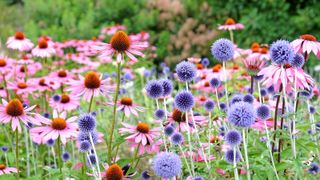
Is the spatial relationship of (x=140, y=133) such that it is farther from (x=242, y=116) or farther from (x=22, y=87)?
(x=22, y=87)

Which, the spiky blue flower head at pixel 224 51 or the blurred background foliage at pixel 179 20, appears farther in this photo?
the blurred background foliage at pixel 179 20

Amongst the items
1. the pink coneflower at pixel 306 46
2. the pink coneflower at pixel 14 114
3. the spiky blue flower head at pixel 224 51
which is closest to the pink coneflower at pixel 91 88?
the pink coneflower at pixel 14 114

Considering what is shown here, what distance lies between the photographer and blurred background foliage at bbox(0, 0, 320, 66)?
24.9ft

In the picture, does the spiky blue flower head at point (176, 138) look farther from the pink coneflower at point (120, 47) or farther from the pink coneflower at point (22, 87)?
the pink coneflower at point (22, 87)

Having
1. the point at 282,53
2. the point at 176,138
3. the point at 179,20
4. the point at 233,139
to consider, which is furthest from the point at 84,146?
the point at 179,20

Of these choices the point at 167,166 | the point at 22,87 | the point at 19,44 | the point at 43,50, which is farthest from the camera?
the point at 43,50

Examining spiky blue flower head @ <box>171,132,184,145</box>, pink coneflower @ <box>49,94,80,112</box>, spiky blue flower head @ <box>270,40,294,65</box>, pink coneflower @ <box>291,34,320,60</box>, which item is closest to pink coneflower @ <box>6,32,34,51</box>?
pink coneflower @ <box>49,94,80,112</box>

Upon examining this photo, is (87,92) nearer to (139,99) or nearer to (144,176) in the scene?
(144,176)

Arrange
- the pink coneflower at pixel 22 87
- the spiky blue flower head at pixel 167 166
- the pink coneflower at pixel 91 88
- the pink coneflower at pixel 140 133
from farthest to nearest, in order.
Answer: the pink coneflower at pixel 22 87 → the pink coneflower at pixel 91 88 → the pink coneflower at pixel 140 133 → the spiky blue flower head at pixel 167 166

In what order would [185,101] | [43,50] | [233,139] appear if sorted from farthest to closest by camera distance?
[43,50], [185,101], [233,139]

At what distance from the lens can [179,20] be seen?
8625mm

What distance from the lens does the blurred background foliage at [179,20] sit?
7.59 metres

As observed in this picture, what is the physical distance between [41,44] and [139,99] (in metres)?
2.09

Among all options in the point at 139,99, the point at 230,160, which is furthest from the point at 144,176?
the point at 139,99
